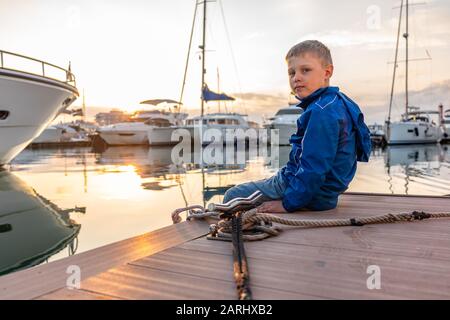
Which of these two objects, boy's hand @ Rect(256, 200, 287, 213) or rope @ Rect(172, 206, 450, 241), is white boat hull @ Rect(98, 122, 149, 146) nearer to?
boy's hand @ Rect(256, 200, 287, 213)

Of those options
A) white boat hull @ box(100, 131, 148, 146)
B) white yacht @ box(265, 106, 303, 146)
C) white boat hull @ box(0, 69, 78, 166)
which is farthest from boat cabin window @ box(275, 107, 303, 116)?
white boat hull @ box(0, 69, 78, 166)

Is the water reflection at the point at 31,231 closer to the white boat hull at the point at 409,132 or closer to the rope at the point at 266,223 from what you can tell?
the rope at the point at 266,223

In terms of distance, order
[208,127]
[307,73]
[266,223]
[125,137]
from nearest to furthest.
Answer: [266,223], [307,73], [208,127], [125,137]

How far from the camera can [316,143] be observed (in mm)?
2689

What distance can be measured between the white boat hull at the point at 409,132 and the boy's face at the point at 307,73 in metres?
36.2

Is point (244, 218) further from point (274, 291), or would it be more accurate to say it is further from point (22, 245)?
point (22, 245)

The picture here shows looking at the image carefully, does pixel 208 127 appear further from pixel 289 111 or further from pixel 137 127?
pixel 289 111

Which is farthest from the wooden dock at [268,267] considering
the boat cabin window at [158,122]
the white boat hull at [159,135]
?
the boat cabin window at [158,122]

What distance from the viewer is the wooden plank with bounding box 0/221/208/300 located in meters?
1.60

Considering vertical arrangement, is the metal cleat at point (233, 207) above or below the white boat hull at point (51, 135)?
below

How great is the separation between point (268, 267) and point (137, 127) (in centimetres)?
3534

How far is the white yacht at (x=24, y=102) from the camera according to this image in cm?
1117

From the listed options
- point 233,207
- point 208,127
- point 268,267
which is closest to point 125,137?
point 208,127
